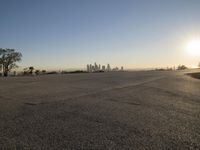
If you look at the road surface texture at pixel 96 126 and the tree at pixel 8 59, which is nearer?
the road surface texture at pixel 96 126

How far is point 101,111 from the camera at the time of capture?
18.5ft

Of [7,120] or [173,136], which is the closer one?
[173,136]

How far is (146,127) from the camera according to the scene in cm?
434

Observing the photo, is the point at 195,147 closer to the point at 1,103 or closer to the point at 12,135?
the point at 12,135

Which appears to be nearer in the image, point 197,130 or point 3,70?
point 197,130

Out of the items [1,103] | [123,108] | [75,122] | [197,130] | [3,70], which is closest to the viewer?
[197,130]

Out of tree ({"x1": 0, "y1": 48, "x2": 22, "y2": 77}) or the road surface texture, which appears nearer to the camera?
the road surface texture

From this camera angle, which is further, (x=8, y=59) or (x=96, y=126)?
(x=8, y=59)

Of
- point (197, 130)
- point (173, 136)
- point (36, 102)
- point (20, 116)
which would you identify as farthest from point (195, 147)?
point (36, 102)

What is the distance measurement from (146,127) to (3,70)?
140ft

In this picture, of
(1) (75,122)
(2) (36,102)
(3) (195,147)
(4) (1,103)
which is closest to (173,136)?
(3) (195,147)

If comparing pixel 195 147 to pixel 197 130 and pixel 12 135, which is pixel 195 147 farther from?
pixel 12 135

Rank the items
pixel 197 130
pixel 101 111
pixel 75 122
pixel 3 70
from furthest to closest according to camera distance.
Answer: pixel 3 70 < pixel 101 111 < pixel 75 122 < pixel 197 130

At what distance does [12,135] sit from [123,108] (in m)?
3.25
